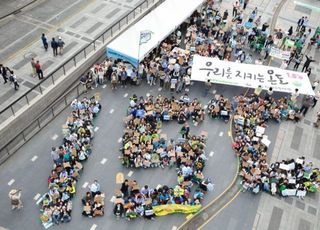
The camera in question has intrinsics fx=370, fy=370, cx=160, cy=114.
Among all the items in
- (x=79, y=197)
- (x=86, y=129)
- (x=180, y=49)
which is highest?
(x=180, y=49)

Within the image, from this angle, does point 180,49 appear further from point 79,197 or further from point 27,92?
point 79,197

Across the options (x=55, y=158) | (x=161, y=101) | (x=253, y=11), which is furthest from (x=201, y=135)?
(x=253, y=11)

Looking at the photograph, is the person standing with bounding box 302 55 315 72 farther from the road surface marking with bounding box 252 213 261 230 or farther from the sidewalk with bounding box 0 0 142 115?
the sidewalk with bounding box 0 0 142 115

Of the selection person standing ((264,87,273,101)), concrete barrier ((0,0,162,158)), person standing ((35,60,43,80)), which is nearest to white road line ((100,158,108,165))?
concrete barrier ((0,0,162,158))

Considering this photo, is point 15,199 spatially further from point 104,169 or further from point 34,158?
point 104,169

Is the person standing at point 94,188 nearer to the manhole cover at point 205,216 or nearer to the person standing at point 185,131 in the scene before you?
the manhole cover at point 205,216
